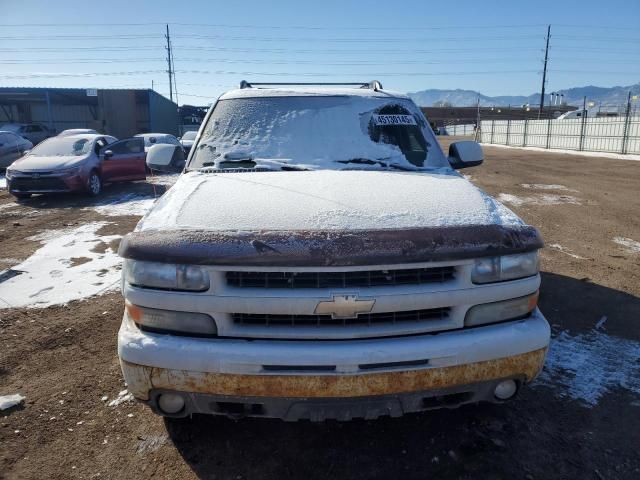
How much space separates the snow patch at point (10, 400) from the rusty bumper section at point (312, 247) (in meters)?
1.63

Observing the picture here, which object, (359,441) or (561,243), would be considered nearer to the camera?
(359,441)

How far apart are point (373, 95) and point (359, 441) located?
278 centimetres

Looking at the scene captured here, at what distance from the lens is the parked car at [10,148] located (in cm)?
1698

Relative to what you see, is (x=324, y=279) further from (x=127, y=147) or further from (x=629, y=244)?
(x=127, y=147)

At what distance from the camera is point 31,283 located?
517 cm

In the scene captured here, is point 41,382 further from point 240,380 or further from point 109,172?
point 109,172

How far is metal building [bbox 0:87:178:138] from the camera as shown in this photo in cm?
3384

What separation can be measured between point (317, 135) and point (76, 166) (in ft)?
31.0

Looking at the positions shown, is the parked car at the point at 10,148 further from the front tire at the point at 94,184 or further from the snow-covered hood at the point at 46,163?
the front tire at the point at 94,184

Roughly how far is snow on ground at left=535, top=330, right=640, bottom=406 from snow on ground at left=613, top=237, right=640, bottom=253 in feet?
10.6

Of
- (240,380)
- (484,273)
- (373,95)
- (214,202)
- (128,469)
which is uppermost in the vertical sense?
(373,95)

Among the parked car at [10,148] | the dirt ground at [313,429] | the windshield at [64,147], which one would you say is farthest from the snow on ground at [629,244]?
the parked car at [10,148]

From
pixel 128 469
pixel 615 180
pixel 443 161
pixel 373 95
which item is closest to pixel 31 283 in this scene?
pixel 128 469

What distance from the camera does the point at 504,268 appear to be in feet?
7.47
